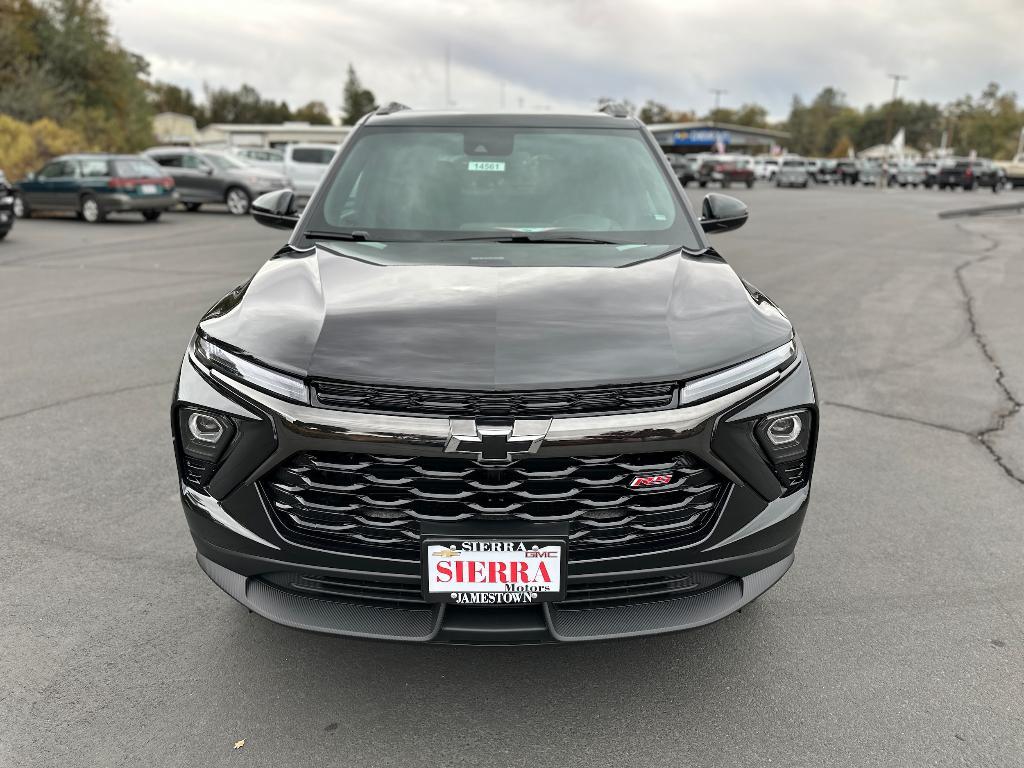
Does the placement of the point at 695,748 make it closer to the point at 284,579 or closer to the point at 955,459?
the point at 284,579

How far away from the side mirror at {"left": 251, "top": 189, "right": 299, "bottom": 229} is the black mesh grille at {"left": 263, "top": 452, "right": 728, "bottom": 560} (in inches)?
83.7

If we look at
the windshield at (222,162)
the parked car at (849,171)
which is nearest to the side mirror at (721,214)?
the windshield at (222,162)

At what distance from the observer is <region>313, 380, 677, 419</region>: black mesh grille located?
2.17m

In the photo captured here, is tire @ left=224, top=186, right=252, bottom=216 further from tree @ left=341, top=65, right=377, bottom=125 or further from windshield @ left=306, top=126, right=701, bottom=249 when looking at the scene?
tree @ left=341, top=65, right=377, bottom=125

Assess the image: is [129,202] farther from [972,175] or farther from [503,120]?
[972,175]

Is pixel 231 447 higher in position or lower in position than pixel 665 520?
higher

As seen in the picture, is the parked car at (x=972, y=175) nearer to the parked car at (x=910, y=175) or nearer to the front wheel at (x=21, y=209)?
the parked car at (x=910, y=175)

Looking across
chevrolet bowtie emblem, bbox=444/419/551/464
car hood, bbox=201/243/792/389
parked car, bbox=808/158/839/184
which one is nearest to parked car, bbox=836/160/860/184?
parked car, bbox=808/158/839/184

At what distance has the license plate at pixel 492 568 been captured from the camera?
2174 mm

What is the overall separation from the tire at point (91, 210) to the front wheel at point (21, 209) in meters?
2.07

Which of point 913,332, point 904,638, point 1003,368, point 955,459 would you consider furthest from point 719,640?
point 913,332

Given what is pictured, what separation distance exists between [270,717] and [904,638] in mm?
2179

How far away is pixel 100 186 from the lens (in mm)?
19172

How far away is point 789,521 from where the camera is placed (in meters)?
2.45
